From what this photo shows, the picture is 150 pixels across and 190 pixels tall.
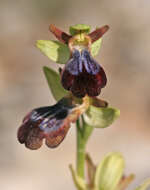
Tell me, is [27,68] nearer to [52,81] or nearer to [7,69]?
[7,69]

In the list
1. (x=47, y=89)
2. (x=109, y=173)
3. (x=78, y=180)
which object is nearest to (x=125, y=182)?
(x=109, y=173)

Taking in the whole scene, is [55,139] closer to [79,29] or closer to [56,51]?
[56,51]

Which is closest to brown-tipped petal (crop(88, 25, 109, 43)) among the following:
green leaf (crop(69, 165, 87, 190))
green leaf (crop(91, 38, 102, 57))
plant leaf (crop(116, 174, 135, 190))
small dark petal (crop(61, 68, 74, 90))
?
green leaf (crop(91, 38, 102, 57))

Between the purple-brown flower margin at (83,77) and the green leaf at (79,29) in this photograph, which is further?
the green leaf at (79,29)

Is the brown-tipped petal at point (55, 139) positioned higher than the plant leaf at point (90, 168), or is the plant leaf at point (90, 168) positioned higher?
the brown-tipped petal at point (55, 139)

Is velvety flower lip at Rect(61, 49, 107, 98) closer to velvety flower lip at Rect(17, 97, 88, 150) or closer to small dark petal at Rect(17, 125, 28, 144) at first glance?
velvety flower lip at Rect(17, 97, 88, 150)

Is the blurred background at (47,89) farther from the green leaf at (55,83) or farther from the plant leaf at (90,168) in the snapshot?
the green leaf at (55,83)

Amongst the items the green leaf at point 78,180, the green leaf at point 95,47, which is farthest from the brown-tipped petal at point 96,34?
the green leaf at point 78,180
